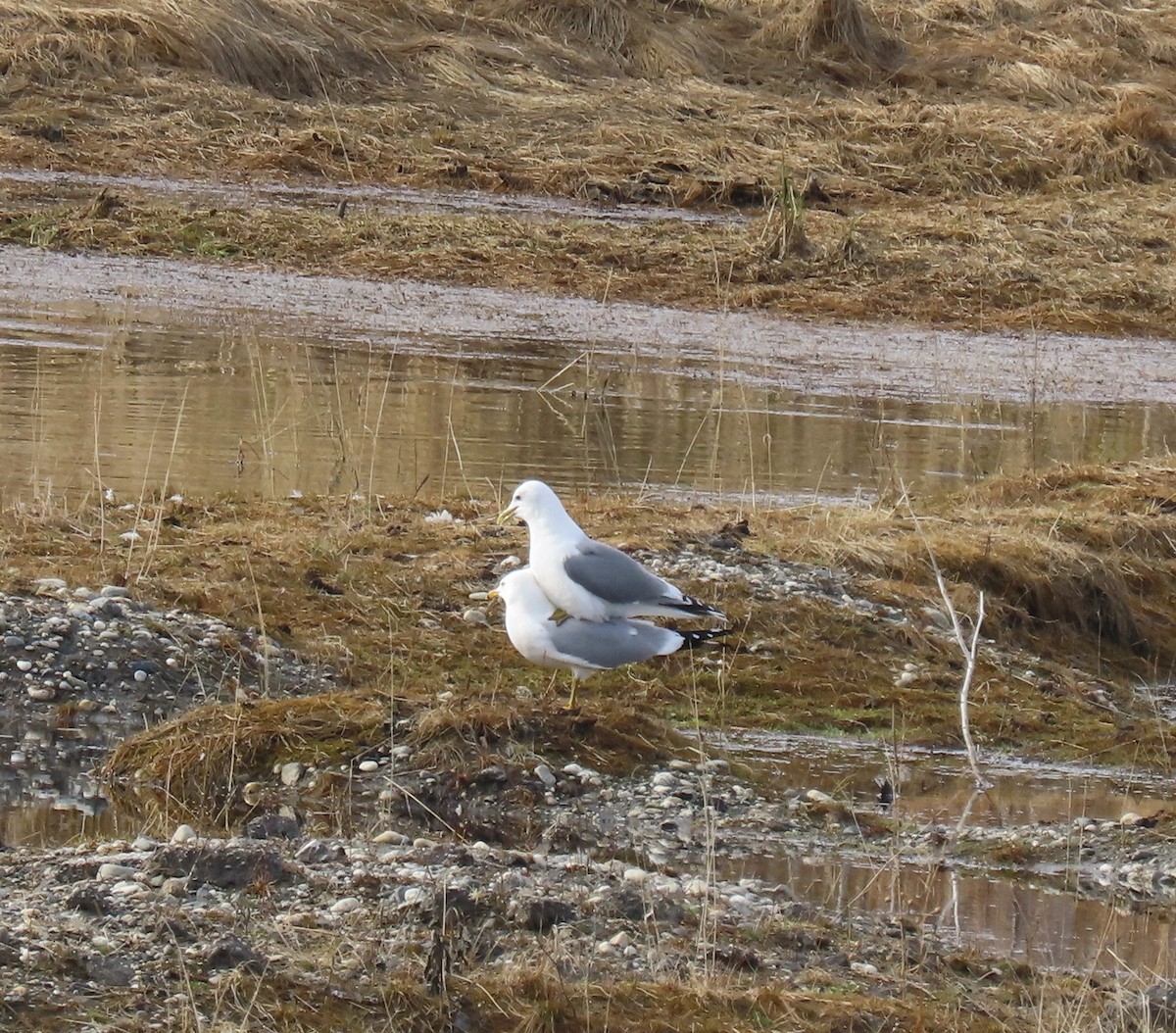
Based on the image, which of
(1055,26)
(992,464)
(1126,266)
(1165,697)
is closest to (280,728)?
(1165,697)

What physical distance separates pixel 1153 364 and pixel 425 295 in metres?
5.74

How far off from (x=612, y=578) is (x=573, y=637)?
0.26m

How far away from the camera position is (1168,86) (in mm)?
32500

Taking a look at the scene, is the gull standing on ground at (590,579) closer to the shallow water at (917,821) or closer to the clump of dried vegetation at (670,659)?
the clump of dried vegetation at (670,659)

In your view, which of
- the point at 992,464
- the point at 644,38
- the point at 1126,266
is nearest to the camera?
the point at 992,464

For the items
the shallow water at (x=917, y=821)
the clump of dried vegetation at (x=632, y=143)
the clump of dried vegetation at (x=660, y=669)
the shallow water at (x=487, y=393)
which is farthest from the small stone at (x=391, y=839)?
the clump of dried vegetation at (x=632, y=143)

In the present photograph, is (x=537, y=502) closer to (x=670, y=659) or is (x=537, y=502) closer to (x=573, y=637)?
(x=573, y=637)

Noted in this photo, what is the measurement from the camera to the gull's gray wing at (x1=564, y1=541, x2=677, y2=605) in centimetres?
720

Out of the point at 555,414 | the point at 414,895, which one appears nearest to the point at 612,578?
the point at 414,895

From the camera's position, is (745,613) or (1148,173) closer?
(745,613)

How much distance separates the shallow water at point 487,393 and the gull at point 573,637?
279 cm

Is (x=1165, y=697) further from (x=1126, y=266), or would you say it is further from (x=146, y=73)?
(x=146, y=73)

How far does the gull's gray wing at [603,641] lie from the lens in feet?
23.3

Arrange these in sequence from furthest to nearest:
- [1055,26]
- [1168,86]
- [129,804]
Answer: [1055,26]
[1168,86]
[129,804]
